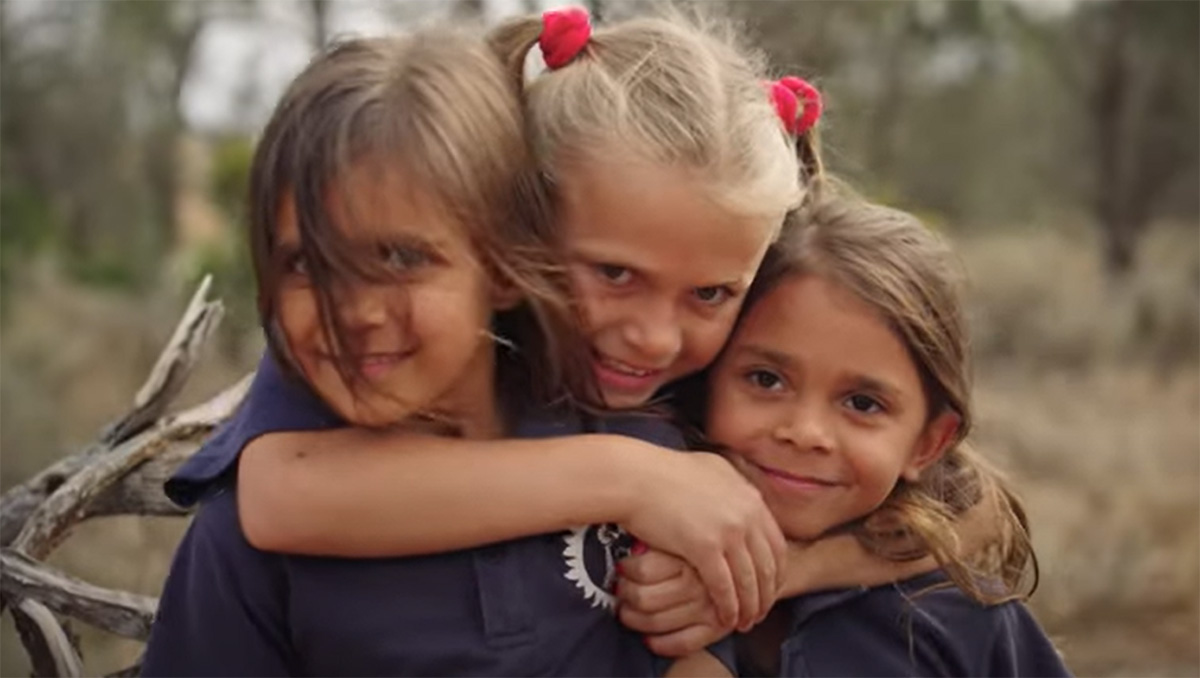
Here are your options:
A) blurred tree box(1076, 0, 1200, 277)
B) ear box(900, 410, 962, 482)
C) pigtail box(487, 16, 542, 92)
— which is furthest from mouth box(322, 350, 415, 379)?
blurred tree box(1076, 0, 1200, 277)

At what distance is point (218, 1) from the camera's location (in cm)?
1599

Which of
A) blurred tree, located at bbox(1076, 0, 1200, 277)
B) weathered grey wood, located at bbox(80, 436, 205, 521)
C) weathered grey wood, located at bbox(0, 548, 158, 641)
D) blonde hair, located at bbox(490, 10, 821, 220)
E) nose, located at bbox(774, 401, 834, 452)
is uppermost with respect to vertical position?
→ blonde hair, located at bbox(490, 10, 821, 220)

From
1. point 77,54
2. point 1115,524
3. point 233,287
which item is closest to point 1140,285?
point 1115,524

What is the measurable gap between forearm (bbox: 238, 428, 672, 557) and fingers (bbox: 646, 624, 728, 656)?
0.16 m

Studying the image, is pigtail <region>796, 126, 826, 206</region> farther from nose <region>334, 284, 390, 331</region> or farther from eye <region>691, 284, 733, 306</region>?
nose <region>334, 284, 390, 331</region>

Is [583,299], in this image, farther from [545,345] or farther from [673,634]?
[673,634]

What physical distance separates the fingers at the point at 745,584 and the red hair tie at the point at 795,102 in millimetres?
484

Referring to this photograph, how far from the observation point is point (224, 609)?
1.74 m

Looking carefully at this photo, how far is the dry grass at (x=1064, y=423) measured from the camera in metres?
6.59

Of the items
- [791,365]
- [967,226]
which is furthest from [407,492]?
[967,226]

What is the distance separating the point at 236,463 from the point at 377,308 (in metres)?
0.24

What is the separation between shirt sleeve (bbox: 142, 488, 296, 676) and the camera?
173 centimetres

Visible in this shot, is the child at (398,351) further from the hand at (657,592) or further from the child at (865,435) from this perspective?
the child at (865,435)

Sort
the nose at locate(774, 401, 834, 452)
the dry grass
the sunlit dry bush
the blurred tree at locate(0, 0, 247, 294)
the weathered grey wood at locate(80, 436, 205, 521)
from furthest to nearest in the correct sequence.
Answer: the blurred tree at locate(0, 0, 247, 294) < the sunlit dry bush < the dry grass < the weathered grey wood at locate(80, 436, 205, 521) < the nose at locate(774, 401, 834, 452)
